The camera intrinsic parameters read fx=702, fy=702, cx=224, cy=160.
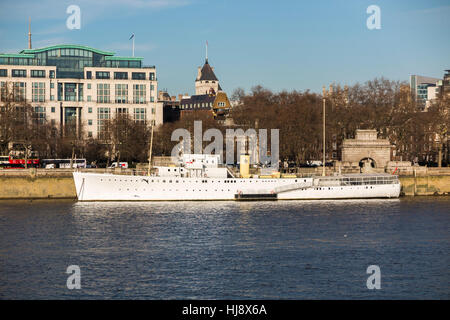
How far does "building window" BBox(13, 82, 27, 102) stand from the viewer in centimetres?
10030

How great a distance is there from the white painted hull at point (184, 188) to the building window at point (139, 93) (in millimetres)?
51602

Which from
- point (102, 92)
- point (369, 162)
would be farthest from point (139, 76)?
point (369, 162)

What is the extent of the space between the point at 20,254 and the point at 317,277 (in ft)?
59.0

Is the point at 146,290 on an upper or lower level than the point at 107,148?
lower

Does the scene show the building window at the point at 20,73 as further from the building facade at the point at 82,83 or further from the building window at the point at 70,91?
the building window at the point at 70,91

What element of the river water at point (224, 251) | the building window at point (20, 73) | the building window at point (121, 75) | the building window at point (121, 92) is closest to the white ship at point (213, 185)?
the river water at point (224, 251)

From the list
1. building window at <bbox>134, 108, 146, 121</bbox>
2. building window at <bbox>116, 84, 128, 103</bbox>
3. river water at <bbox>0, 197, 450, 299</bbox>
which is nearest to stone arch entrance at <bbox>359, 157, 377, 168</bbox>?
river water at <bbox>0, 197, 450, 299</bbox>

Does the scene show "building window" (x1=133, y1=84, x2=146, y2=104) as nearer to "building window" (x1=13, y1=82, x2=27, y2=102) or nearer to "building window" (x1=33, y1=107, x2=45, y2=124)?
"building window" (x1=33, y1=107, x2=45, y2=124)

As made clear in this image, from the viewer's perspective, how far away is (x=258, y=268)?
38.7 m

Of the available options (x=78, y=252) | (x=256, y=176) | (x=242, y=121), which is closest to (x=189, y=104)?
(x=242, y=121)

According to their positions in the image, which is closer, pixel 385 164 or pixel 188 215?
pixel 188 215

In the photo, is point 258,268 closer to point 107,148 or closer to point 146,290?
point 146,290

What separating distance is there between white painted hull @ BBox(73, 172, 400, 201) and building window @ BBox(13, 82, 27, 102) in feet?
117
